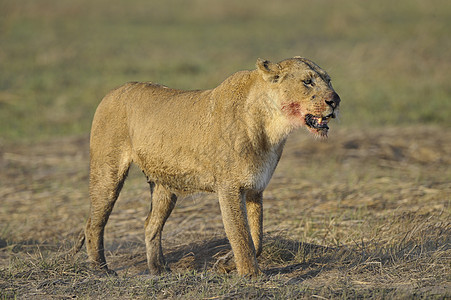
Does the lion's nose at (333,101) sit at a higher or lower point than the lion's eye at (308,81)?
lower

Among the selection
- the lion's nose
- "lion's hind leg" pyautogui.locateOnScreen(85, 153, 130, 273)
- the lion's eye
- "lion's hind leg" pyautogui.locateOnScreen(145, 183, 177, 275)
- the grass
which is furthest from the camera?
"lion's hind leg" pyautogui.locateOnScreen(145, 183, 177, 275)

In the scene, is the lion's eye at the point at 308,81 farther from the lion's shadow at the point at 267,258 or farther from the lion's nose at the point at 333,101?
the lion's shadow at the point at 267,258

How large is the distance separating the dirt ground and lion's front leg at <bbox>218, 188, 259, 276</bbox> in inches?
6.0

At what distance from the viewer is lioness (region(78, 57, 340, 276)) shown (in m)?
4.81

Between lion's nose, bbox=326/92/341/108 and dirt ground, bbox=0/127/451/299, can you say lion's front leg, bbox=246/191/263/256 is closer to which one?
dirt ground, bbox=0/127/451/299

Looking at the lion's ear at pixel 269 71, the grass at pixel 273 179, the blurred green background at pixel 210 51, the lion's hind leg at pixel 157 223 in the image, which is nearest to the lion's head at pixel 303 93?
the lion's ear at pixel 269 71

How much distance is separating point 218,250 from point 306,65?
191cm

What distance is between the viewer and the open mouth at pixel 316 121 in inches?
187

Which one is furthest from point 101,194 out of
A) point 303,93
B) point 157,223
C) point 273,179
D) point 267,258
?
point 273,179

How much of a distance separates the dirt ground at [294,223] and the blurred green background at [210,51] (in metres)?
2.19

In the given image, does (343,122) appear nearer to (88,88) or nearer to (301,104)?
(88,88)

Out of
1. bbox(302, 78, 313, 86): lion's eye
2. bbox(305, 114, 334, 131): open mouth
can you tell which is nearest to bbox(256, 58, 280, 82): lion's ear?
bbox(302, 78, 313, 86): lion's eye

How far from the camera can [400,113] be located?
12555 mm

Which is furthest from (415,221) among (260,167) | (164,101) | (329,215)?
(164,101)
